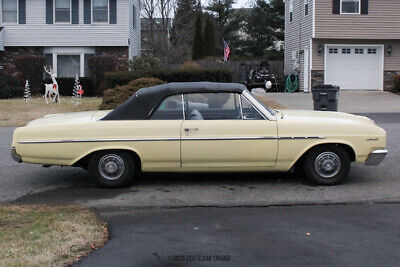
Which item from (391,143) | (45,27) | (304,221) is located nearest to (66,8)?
(45,27)

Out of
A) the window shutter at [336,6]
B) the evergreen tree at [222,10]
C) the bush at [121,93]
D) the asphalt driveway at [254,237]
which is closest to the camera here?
the asphalt driveway at [254,237]

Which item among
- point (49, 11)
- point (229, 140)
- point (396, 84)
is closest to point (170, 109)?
point (229, 140)

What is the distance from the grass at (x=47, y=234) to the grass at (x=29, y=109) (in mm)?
11079

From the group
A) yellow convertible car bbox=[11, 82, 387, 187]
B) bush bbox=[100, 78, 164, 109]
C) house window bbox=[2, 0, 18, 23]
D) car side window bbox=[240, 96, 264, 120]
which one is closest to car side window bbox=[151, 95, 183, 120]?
yellow convertible car bbox=[11, 82, 387, 187]

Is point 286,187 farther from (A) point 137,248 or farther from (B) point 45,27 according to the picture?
(B) point 45,27

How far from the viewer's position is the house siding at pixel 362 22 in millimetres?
25875

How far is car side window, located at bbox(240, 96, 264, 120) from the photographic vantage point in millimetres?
7277

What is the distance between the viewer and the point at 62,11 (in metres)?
29.1

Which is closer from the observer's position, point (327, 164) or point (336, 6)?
point (327, 164)

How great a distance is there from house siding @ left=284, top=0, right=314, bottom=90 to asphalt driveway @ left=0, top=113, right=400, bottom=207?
62.7ft

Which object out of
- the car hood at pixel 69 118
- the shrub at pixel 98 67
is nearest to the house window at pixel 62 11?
the shrub at pixel 98 67

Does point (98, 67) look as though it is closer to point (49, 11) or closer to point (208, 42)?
point (49, 11)

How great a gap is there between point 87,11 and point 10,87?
5.72 meters

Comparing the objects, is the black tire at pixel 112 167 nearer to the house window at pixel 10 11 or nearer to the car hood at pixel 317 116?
the car hood at pixel 317 116
